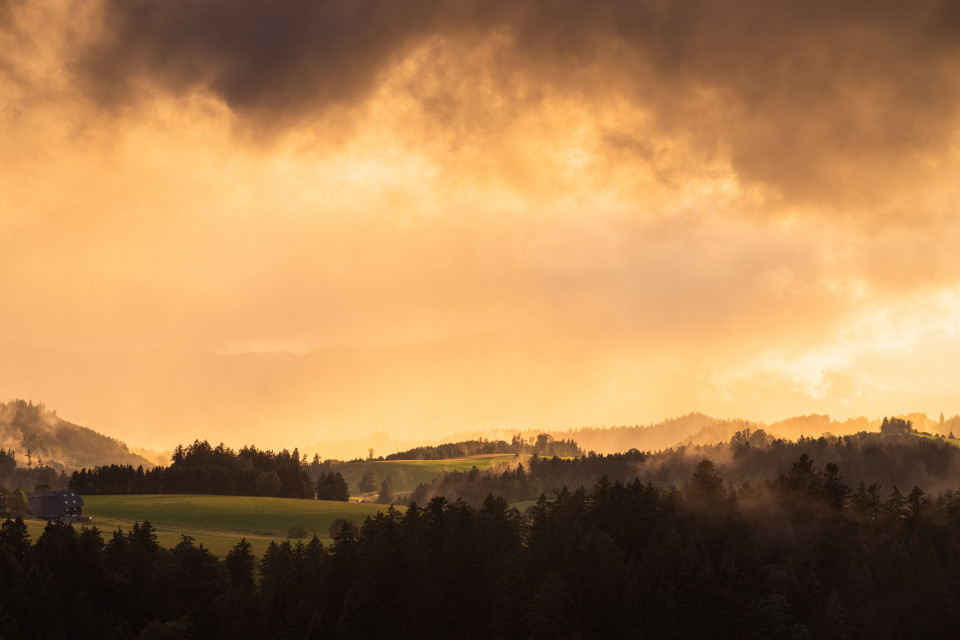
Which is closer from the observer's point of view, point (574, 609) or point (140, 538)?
point (574, 609)

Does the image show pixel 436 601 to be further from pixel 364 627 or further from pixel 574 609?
pixel 574 609

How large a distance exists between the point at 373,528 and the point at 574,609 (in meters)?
33.8

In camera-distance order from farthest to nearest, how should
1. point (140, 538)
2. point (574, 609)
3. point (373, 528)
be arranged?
point (140, 538) → point (373, 528) → point (574, 609)

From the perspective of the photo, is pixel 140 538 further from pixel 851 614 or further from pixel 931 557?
pixel 931 557

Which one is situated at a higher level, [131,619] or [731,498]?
[731,498]

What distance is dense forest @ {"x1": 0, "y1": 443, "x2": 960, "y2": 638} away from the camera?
12175 centimetres

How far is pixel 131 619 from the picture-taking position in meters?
140

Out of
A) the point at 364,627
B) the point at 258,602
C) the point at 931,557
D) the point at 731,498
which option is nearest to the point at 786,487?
the point at 731,498

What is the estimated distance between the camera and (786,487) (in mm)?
149625

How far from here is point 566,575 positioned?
126188mm

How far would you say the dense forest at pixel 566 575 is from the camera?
12175 cm

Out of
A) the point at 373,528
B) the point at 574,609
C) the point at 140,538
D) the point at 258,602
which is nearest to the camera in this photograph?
the point at 574,609

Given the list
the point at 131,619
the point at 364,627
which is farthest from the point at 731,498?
the point at 131,619

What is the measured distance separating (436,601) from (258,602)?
23813 millimetres
